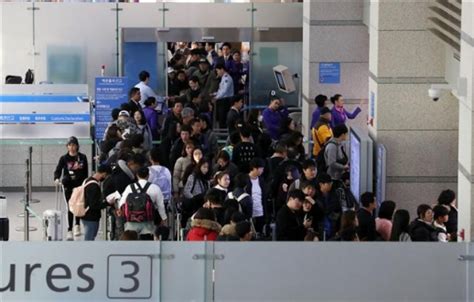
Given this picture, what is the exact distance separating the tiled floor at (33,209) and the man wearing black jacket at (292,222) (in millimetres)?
4853

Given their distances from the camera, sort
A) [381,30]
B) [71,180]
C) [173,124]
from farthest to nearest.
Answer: [173,124], [71,180], [381,30]

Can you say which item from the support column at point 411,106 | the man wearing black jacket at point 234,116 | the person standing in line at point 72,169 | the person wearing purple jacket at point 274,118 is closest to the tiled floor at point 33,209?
the person standing in line at point 72,169

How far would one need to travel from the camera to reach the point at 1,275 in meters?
12.0

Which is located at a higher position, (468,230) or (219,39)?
(219,39)

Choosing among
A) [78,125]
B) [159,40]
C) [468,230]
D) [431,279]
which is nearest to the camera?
[431,279]

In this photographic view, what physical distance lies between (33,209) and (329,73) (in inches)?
194

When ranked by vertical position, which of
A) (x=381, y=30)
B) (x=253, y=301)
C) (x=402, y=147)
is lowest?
(x=253, y=301)

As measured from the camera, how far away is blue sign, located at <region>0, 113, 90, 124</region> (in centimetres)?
2250

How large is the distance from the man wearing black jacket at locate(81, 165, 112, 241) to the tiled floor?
5.06 feet

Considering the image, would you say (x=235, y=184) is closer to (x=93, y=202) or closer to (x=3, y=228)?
(x=93, y=202)

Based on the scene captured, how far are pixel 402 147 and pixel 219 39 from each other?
8.97 meters

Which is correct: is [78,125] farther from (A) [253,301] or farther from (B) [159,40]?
(A) [253,301]

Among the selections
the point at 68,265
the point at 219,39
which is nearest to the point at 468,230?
the point at 68,265

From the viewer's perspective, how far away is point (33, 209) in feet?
72.4
